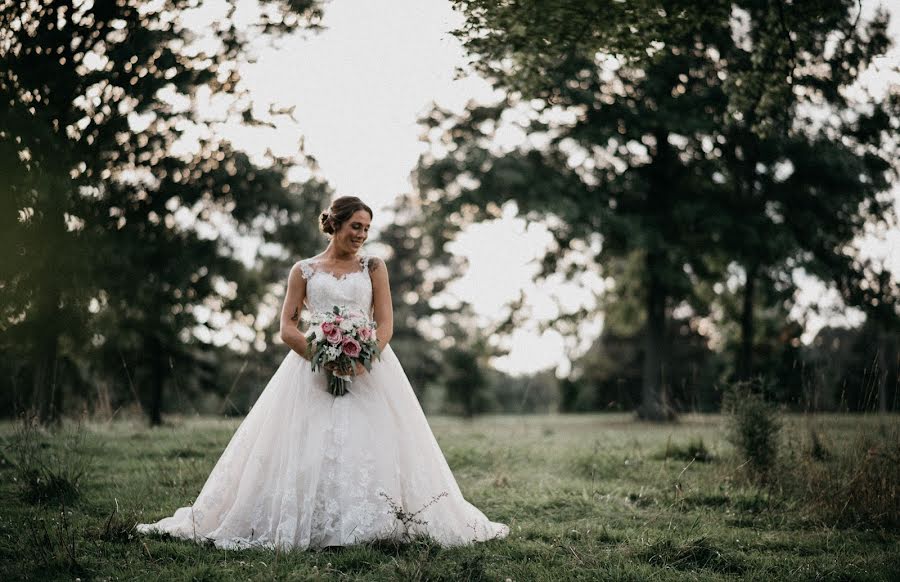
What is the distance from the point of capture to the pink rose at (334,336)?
5.37 metres

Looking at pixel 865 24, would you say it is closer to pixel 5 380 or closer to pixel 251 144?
pixel 251 144

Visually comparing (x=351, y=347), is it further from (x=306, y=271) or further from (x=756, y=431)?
(x=756, y=431)

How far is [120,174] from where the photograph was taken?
13.1 m

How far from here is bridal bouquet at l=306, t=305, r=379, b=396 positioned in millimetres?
5375

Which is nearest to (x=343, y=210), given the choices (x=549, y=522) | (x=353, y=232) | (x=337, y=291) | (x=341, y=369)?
(x=353, y=232)

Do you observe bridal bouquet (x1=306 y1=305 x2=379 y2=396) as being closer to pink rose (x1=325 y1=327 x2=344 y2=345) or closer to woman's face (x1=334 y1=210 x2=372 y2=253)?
pink rose (x1=325 y1=327 x2=344 y2=345)

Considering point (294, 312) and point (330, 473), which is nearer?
point (330, 473)

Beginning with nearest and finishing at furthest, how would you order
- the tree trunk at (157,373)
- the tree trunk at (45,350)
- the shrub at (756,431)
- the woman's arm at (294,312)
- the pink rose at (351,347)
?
the pink rose at (351,347) < the woman's arm at (294,312) < the shrub at (756,431) < the tree trunk at (45,350) < the tree trunk at (157,373)

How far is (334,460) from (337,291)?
1.40 metres

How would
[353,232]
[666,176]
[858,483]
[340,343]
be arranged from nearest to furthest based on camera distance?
[340,343] < [353,232] < [858,483] < [666,176]

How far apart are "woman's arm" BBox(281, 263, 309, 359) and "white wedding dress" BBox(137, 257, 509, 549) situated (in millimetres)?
115

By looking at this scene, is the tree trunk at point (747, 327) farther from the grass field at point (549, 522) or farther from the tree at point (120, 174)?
the tree at point (120, 174)

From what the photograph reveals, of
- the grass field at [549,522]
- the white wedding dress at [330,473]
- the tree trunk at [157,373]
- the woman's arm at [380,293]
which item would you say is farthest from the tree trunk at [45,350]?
the woman's arm at [380,293]

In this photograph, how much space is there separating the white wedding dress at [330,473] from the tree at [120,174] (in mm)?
2812
